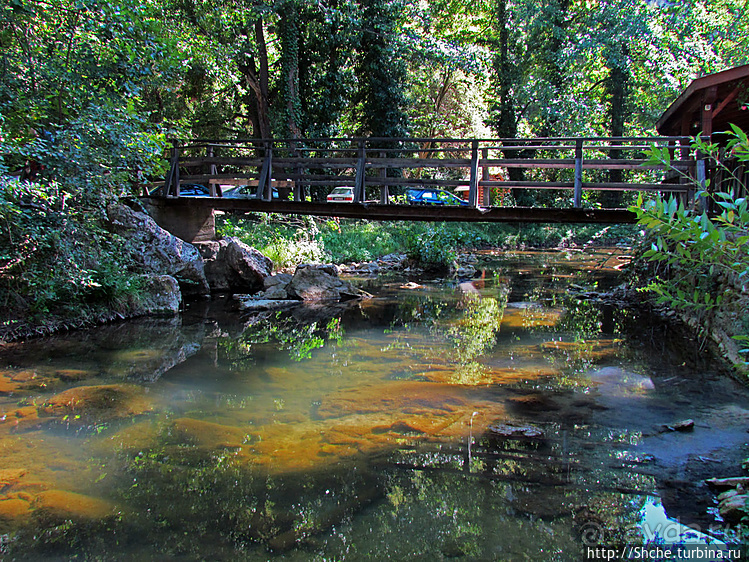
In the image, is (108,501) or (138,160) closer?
(108,501)

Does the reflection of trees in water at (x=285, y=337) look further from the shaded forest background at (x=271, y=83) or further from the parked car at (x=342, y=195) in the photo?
the parked car at (x=342, y=195)

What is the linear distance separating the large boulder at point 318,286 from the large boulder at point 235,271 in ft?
4.21

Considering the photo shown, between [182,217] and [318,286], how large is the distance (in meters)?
4.40

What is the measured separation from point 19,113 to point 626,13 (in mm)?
24051

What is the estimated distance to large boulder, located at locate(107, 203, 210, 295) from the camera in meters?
11.2

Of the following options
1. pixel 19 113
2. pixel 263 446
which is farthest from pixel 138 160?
pixel 263 446

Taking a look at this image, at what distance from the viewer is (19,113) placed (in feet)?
26.5

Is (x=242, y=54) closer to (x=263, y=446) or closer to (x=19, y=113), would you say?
(x=19, y=113)

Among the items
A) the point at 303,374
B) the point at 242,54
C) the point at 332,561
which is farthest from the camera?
the point at 242,54

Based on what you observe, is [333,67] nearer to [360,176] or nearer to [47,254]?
[360,176]

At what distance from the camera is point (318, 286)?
41.3 feet

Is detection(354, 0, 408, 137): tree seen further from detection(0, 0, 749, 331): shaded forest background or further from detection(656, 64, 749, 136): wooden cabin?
detection(656, 64, 749, 136): wooden cabin

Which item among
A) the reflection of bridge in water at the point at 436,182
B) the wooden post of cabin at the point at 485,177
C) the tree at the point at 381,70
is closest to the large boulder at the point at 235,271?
the reflection of bridge in water at the point at 436,182

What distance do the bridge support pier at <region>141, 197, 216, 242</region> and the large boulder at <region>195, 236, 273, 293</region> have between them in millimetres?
767
